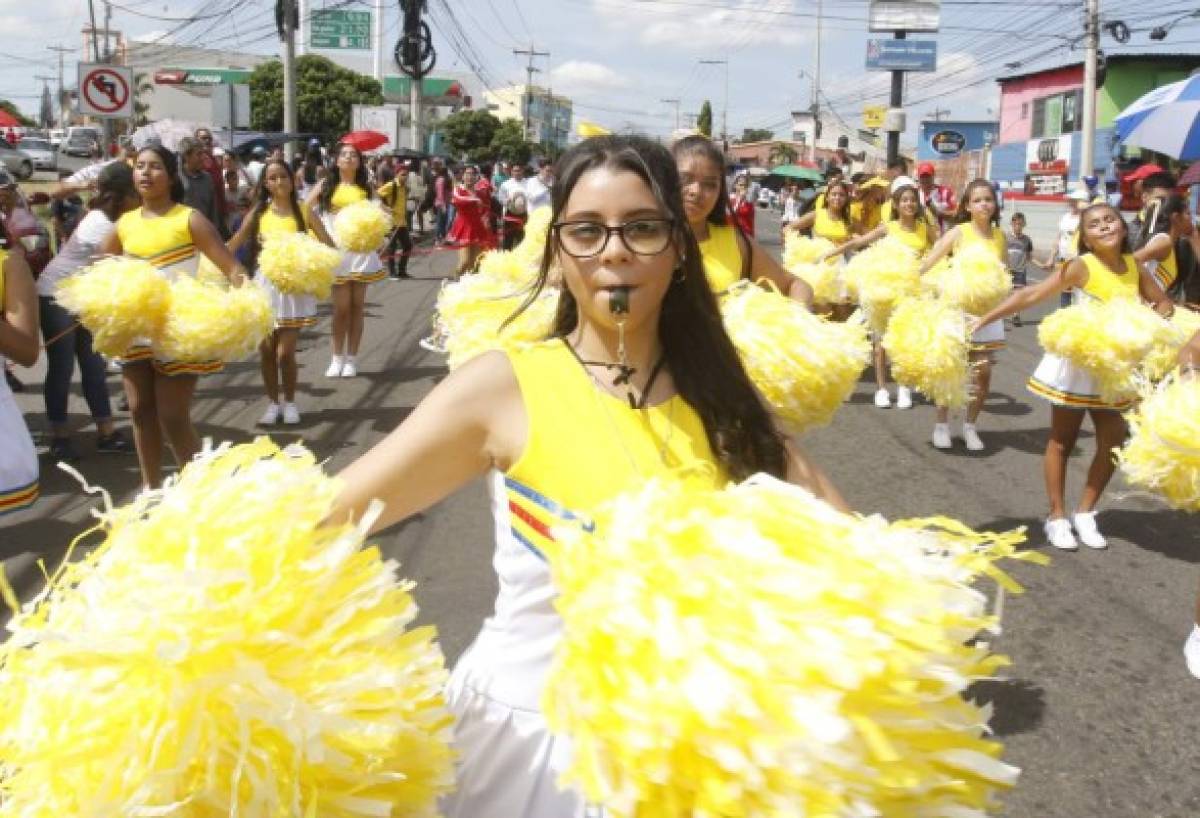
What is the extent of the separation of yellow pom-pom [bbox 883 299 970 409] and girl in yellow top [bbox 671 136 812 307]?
233 centimetres

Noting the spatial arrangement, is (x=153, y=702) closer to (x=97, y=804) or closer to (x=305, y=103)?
(x=97, y=804)

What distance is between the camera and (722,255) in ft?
13.2

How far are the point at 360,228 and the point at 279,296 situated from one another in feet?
5.30

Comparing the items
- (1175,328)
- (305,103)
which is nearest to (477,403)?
(1175,328)

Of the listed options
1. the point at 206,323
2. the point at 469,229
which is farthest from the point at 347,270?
the point at 469,229

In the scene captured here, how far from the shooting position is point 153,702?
1.22m

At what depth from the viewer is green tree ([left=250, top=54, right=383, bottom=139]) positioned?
58.0 m

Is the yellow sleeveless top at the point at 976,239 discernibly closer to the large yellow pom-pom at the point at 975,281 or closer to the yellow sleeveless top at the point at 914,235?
the large yellow pom-pom at the point at 975,281

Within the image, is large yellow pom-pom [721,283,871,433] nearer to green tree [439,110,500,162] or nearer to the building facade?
the building facade

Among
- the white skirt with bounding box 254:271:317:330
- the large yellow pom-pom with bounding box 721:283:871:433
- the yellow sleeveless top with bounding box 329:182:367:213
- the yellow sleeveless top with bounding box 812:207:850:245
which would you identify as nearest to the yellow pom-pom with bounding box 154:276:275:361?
the white skirt with bounding box 254:271:317:330

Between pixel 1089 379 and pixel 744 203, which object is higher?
pixel 744 203

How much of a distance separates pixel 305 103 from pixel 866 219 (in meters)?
52.9

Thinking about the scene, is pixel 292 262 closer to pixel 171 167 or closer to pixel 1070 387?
pixel 171 167

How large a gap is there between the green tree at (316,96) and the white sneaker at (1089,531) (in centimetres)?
5572
